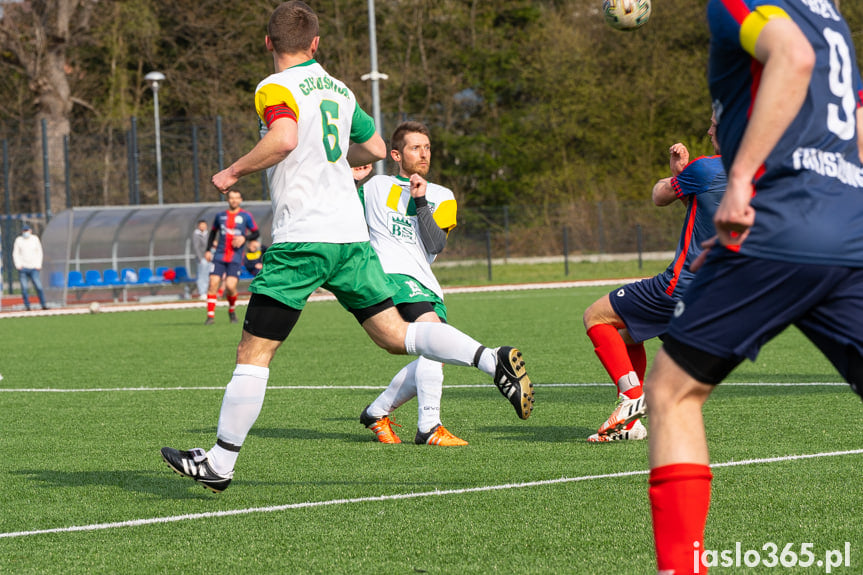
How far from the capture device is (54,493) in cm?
559

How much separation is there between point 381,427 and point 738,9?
14.5 feet

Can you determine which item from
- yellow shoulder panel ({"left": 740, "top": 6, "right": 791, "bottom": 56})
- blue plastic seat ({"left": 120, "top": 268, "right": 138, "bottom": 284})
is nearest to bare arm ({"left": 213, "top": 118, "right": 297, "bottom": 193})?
yellow shoulder panel ({"left": 740, "top": 6, "right": 791, "bottom": 56})

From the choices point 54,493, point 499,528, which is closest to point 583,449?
point 499,528

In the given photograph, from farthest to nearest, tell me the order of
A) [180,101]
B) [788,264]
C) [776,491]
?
[180,101], [776,491], [788,264]

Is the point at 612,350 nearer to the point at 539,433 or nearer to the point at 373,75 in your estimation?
the point at 539,433

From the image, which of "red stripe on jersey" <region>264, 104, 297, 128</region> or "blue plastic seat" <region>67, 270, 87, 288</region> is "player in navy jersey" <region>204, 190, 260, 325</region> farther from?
"red stripe on jersey" <region>264, 104, 297, 128</region>

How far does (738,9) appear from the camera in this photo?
3123 mm

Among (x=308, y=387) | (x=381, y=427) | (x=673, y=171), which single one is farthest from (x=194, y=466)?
(x=308, y=387)

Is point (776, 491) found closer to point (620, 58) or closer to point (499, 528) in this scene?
point (499, 528)

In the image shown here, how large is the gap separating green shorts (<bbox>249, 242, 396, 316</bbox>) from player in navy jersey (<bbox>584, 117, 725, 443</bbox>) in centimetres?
185

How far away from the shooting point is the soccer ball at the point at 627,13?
744cm

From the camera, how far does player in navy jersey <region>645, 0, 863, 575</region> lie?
304 cm

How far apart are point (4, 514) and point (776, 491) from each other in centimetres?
336

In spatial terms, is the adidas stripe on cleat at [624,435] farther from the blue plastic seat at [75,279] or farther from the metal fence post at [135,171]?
the metal fence post at [135,171]
